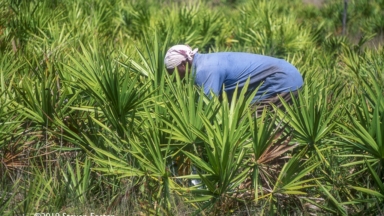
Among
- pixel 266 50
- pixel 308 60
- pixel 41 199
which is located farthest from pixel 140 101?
pixel 266 50

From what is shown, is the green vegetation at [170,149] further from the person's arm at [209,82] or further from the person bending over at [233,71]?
the person's arm at [209,82]

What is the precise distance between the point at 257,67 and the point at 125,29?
277 inches

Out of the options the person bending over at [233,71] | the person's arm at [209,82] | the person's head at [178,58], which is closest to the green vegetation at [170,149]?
the person's head at [178,58]

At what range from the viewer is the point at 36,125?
650 centimetres

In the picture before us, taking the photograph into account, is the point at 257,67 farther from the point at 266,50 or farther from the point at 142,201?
the point at 266,50

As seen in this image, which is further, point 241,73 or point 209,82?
point 241,73

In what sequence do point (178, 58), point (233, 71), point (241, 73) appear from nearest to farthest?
point (178, 58) < point (233, 71) < point (241, 73)

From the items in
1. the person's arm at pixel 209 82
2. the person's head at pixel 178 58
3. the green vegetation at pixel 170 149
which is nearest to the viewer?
the green vegetation at pixel 170 149

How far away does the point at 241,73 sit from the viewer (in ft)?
23.3

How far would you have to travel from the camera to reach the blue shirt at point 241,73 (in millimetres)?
6648

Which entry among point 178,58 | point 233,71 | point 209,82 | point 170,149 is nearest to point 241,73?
point 233,71

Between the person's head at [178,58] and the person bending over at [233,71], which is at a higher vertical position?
the person's head at [178,58]

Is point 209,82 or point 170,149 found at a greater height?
point 209,82

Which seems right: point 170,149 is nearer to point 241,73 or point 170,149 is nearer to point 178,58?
point 178,58
